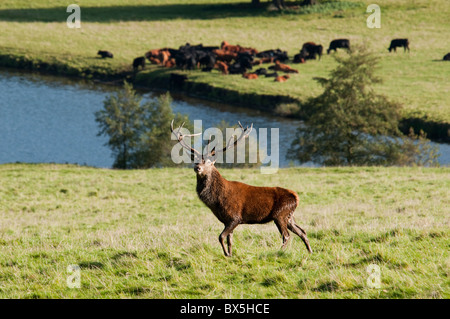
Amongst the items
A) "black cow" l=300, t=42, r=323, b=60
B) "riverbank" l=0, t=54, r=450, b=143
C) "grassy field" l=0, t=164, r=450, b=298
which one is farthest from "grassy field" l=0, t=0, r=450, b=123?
"grassy field" l=0, t=164, r=450, b=298

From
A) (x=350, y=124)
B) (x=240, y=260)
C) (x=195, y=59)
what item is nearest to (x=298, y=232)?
(x=240, y=260)

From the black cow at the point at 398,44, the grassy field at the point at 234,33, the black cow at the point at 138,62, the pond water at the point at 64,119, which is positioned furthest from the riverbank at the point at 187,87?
the black cow at the point at 398,44

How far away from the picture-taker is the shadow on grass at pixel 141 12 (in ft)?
277

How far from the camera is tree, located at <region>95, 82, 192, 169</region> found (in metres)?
41.3

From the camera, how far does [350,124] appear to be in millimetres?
38344

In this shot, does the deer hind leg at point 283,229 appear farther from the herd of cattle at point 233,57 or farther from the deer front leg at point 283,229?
the herd of cattle at point 233,57

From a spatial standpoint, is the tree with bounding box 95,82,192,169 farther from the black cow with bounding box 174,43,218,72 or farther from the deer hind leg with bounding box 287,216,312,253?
the deer hind leg with bounding box 287,216,312,253

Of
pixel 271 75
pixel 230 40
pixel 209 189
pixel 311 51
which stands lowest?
pixel 271 75

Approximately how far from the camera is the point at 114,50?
230ft

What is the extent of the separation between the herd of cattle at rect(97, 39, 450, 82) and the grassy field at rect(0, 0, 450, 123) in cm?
122

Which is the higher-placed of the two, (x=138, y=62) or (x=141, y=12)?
(x=141, y=12)

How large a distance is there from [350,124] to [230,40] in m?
39.4

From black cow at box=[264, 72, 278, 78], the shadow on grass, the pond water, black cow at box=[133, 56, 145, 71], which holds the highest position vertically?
the shadow on grass

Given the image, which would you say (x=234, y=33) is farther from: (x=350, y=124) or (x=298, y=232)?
(x=298, y=232)
